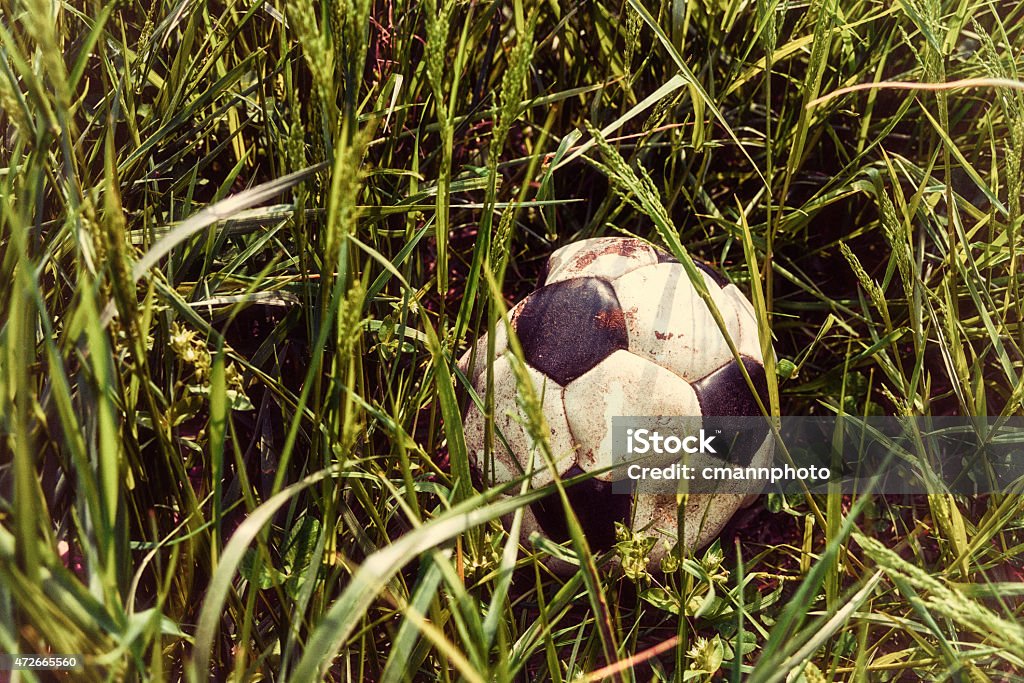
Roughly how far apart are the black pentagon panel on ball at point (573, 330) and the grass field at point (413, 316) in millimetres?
118

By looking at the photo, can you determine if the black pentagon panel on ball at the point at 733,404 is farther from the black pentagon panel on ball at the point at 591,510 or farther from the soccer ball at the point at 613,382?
the black pentagon panel on ball at the point at 591,510

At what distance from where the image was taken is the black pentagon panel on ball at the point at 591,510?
3.24ft

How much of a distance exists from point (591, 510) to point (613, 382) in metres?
0.18

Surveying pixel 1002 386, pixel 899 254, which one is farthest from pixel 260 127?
pixel 1002 386

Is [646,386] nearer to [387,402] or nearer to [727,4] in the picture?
[387,402]

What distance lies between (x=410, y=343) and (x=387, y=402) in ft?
0.33

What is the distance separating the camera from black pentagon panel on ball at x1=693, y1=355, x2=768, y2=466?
1.00 meters

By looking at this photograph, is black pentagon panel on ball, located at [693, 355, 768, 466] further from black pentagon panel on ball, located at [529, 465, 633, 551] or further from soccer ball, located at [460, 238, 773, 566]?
black pentagon panel on ball, located at [529, 465, 633, 551]

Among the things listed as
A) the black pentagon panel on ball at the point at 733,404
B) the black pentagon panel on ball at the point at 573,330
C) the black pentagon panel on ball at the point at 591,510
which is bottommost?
the black pentagon panel on ball at the point at 591,510

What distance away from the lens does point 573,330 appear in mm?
1013

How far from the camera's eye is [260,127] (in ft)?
3.88

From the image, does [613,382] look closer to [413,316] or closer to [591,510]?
[591,510]

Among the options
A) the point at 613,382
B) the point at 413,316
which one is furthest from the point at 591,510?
the point at 413,316

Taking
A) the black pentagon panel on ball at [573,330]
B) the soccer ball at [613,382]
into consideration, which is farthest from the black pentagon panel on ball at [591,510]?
the black pentagon panel on ball at [573,330]
